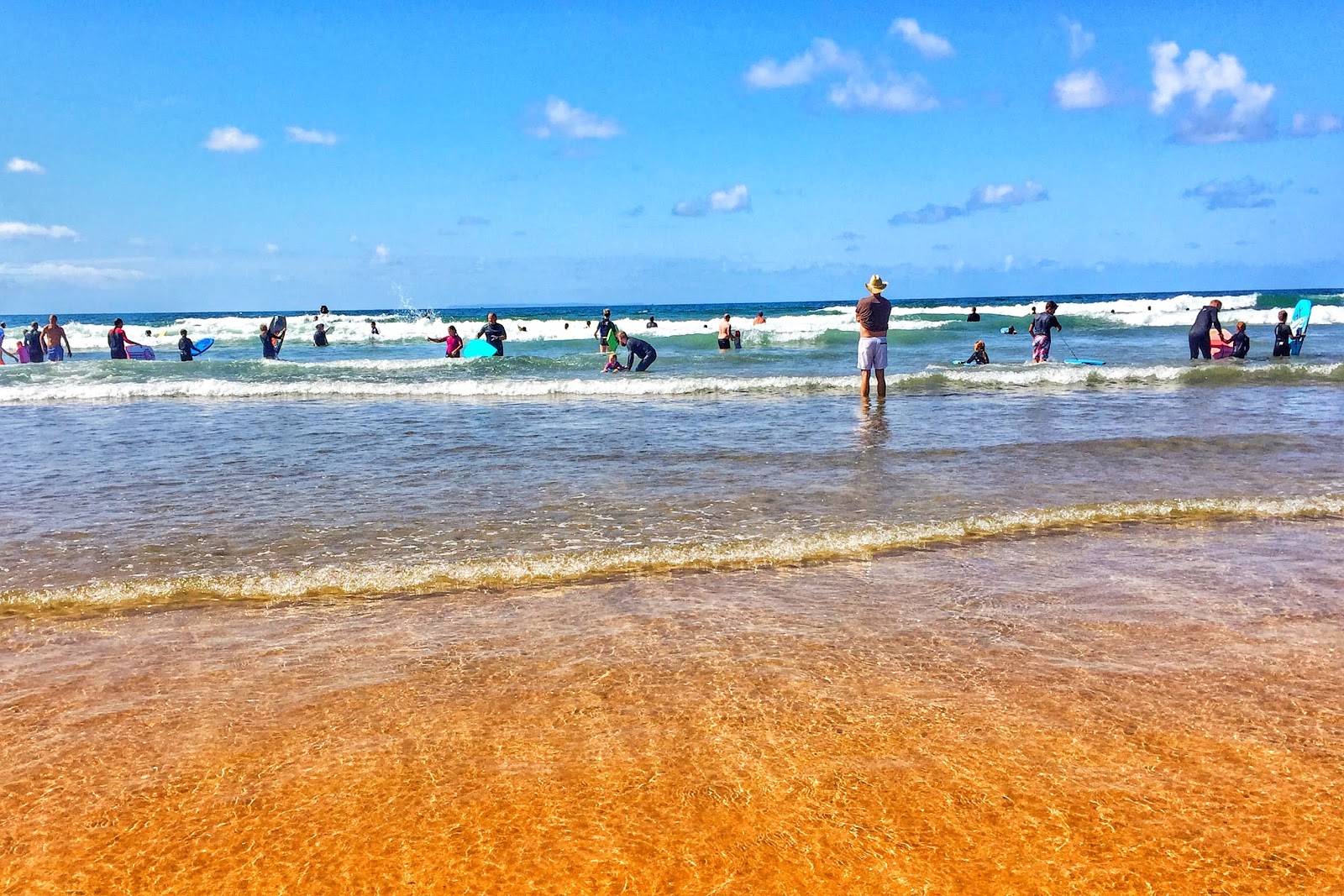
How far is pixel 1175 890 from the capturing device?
2213 mm

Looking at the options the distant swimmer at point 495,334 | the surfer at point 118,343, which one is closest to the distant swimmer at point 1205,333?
the distant swimmer at point 495,334

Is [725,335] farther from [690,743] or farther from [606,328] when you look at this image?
[690,743]

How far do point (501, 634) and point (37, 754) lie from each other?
179 cm

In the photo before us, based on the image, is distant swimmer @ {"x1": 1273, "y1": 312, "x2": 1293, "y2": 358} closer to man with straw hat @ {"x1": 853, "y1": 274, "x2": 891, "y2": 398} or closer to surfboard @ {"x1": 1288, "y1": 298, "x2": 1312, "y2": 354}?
surfboard @ {"x1": 1288, "y1": 298, "x2": 1312, "y2": 354}

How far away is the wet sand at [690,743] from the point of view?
2.37 m

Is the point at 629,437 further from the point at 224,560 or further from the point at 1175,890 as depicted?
the point at 1175,890

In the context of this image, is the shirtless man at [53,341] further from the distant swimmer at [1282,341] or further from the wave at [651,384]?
the distant swimmer at [1282,341]

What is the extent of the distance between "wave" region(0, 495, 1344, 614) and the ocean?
33 mm

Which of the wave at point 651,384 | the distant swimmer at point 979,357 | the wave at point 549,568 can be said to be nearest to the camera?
the wave at point 549,568

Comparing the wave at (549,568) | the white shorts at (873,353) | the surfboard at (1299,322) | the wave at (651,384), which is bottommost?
the wave at (549,568)

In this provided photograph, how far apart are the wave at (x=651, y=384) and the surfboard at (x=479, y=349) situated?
6.06 metres

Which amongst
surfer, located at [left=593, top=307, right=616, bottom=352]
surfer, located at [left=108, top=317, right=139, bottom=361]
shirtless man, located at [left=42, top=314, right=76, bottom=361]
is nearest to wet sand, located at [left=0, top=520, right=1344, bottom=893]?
surfer, located at [left=593, top=307, right=616, bottom=352]

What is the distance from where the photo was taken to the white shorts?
15.0 meters

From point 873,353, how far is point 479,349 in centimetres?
1557
